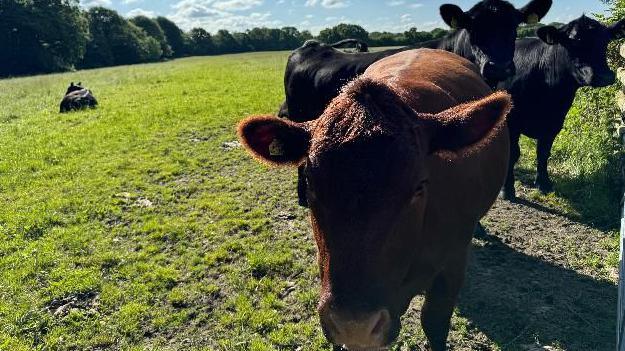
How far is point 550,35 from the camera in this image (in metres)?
6.49

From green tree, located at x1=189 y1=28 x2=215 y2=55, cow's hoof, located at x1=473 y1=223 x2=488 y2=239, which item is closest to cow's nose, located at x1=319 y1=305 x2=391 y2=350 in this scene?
cow's hoof, located at x1=473 y1=223 x2=488 y2=239

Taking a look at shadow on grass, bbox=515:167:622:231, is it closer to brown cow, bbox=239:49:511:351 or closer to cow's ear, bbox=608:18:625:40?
cow's ear, bbox=608:18:625:40

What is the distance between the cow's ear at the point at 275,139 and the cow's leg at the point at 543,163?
18.3 feet

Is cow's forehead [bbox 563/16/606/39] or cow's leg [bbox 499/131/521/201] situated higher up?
cow's forehead [bbox 563/16/606/39]

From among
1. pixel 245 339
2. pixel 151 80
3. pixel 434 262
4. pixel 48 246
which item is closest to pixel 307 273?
pixel 245 339

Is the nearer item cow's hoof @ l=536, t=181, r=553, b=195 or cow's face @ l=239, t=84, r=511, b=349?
cow's face @ l=239, t=84, r=511, b=349

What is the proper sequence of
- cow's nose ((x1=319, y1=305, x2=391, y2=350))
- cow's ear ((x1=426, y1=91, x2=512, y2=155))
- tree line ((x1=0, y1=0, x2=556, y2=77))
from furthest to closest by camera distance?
tree line ((x1=0, y1=0, x2=556, y2=77)), cow's ear ((x1=426, y1=91, x2=512, y2=155)), cow's nose ((x1=319, y1=305, x2=391, y2=350))

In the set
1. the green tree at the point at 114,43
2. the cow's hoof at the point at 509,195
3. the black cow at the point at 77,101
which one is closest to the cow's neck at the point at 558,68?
the cow's hoof at the point at 509,195

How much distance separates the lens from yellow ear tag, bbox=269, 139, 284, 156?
2514 millimetres

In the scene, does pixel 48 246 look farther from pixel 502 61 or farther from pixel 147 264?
pixel 502 61

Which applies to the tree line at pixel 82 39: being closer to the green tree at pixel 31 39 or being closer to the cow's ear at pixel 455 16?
the green tree at pixel 31 39

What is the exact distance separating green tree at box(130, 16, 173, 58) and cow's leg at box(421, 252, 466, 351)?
86.9 metres

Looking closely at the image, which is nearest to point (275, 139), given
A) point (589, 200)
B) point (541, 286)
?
point (541, 286)

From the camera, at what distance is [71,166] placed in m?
9.32
